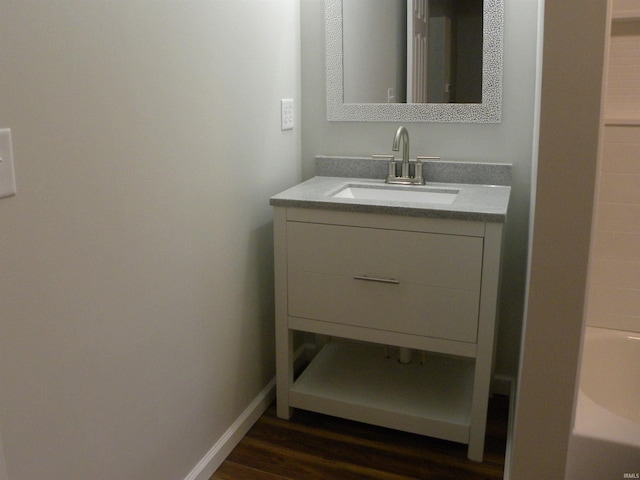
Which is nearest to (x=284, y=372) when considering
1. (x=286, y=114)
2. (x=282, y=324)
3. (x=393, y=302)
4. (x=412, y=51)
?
(x=282, y=324)

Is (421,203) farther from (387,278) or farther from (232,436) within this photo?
(232,436)

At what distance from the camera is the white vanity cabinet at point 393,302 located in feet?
5.81

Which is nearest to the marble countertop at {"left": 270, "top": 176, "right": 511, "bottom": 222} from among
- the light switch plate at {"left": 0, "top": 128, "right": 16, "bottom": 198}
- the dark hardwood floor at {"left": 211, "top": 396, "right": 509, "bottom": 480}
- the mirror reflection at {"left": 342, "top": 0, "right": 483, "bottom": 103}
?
the mirror reflection at {"left": 342, "top": 0, "right": 483, "bottom": 103}

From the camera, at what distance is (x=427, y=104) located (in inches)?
85.3

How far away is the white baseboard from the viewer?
181 centimetres

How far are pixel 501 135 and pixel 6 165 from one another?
161 centimetres

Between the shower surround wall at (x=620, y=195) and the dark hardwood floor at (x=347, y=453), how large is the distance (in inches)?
21.8

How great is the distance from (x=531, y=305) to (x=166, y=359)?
3.07 feet

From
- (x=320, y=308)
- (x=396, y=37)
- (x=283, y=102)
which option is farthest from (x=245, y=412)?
(x=396, y=37)

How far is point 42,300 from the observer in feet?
3.82

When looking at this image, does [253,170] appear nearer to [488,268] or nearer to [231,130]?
[231,130]

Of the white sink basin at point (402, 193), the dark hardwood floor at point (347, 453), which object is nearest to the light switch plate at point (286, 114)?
the white sink basin at point (402, 193)

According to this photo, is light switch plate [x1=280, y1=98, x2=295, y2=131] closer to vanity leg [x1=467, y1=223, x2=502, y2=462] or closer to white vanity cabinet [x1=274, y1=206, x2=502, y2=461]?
white vanity cabinet [x1=274, y1=206, x2=502, y2=461]

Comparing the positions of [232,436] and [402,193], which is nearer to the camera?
[232,436]
